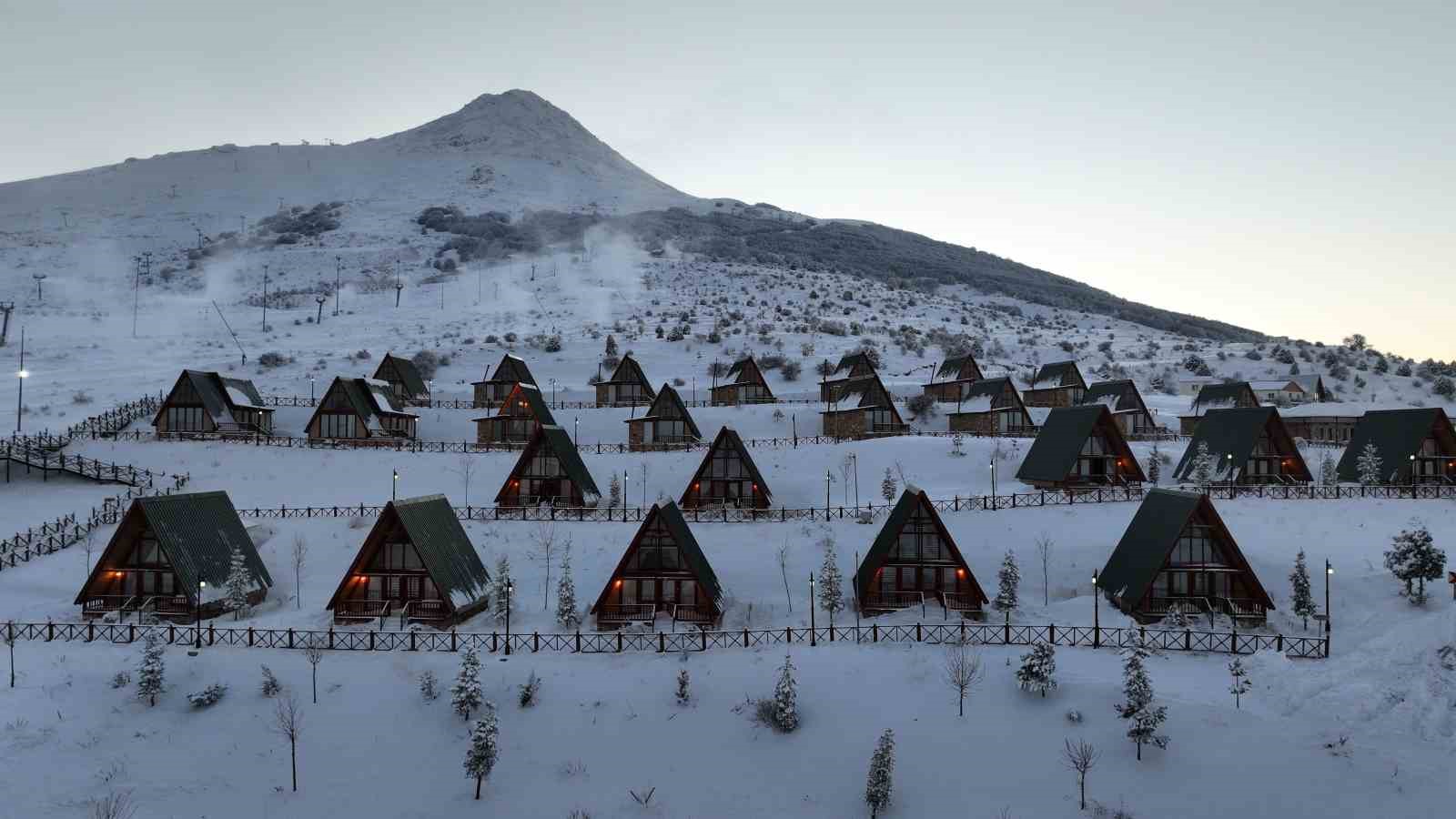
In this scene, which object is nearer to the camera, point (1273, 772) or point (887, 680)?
point (1273, 772)

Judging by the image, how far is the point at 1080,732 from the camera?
25781mm

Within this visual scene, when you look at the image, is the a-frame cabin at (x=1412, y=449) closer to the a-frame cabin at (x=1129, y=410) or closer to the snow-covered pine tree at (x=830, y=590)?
the a-frame cabin at (x=1129, y=410)

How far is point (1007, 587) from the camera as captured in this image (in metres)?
33.9

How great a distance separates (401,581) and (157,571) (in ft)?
33.1

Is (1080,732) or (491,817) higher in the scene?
(1080,732)

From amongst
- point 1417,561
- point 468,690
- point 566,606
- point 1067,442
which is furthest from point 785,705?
point 1067,442

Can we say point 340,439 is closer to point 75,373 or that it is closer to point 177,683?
point 177,683

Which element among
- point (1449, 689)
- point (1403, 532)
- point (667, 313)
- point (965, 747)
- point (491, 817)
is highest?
point (667, 313)

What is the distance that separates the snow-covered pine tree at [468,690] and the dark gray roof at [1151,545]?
24.0 metres

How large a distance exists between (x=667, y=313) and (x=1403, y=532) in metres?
99.1

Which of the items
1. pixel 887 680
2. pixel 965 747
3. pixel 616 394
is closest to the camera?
pixel 965 747

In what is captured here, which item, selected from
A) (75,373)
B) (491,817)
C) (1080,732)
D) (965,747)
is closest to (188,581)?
(491,817)

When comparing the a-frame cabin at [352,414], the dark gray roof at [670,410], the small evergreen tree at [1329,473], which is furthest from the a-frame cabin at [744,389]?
the small evergreen tree at [1329,473]

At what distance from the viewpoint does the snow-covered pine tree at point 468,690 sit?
2702cm
